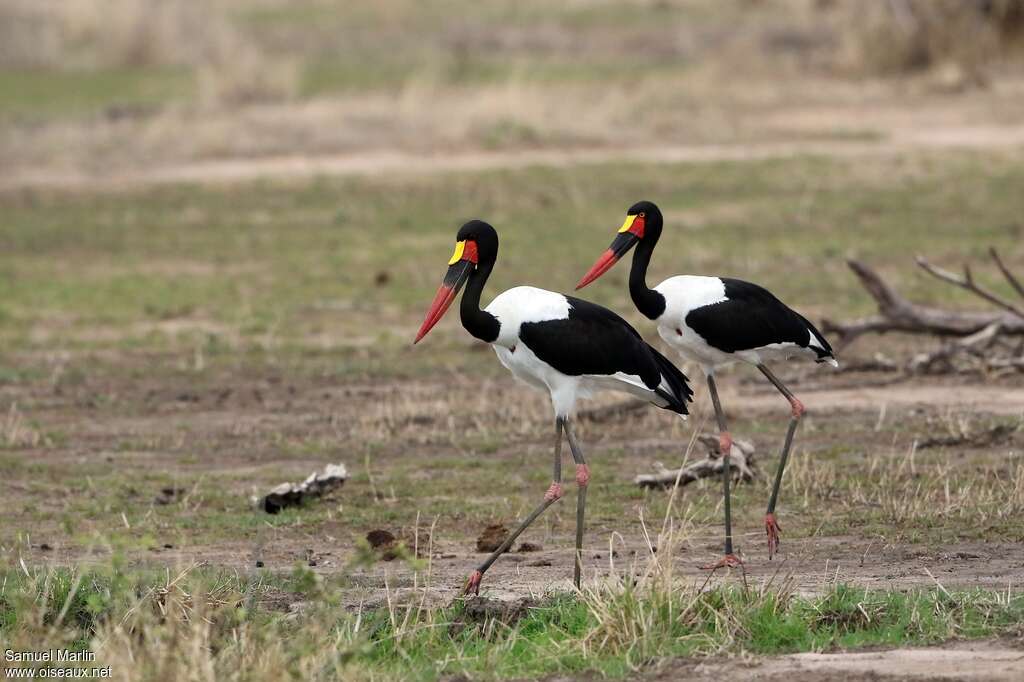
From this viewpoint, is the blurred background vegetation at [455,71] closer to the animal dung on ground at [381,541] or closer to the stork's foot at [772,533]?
the animal dung on ground at [381,541]

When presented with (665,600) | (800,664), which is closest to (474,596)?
(665,600)

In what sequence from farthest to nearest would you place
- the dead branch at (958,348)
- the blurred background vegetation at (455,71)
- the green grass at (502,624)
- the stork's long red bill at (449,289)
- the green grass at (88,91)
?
the green grass at (88,91)
the blurred background vegetation at (455,71)
the dead branch at (958,348)
the stork's long red bill at (449,289)
the green grass at (502,624)

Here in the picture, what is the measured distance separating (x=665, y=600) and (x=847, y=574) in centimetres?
124

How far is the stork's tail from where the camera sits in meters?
7.03

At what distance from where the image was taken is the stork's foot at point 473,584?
6605 millimetres

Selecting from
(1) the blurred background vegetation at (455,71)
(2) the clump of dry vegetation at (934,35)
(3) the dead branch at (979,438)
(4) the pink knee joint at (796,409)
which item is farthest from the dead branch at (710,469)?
(2) the clump of dry vegetation at (934,35)

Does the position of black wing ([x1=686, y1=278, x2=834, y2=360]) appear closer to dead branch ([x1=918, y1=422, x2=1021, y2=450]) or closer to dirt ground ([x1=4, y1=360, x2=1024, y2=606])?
dirt ground ([x1=4, y1=360, x2=1024, y2=606])

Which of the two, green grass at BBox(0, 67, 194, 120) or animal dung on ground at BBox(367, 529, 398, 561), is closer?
animal dung on ground at BBox(367, 529, 398, 561)

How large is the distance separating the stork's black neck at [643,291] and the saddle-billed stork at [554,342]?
0.78 feet

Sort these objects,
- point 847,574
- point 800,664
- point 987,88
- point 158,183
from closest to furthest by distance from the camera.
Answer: point 800,664
point 847,574
point 158,183
point 987,88

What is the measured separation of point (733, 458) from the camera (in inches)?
339

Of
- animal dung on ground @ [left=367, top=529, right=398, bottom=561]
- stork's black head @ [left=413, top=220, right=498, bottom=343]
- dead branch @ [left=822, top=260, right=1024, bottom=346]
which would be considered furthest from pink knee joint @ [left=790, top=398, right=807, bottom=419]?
dead branch @ [left=822, top=260, right=1024, bottom=346]

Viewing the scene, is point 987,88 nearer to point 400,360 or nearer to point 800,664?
point 400,360

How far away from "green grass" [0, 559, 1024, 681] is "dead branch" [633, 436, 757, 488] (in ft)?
7.01
